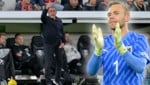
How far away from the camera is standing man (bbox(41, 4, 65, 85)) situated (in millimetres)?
10336

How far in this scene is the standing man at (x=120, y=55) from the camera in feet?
11.1

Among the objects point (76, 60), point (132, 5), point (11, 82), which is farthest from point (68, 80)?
point (132, 5)

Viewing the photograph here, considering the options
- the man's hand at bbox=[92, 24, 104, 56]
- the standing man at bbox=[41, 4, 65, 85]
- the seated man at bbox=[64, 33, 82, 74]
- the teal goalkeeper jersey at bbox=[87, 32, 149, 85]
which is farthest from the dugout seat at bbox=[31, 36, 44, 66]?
the man's hand at bbox=[92, 24, 104, 56]

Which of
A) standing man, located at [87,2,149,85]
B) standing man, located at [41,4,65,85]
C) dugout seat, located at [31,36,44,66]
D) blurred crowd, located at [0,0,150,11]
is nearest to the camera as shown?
standing man, located at [87,2,149,85]

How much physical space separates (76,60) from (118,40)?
859cm

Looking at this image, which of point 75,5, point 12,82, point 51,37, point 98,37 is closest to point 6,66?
point 12,82

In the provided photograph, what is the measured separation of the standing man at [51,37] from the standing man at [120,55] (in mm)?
6798

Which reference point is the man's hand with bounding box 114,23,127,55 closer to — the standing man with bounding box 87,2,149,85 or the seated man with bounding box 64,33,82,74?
the standing man with bounding box 87,2,149,85

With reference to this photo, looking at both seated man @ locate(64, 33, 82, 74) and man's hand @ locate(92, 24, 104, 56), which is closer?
man's hand @ locate(92, 24, 104, 56)

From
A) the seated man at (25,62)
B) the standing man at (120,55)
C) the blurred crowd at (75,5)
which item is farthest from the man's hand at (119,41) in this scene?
the blurred crowd at (75,5)

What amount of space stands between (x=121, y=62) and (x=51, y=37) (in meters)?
7.00

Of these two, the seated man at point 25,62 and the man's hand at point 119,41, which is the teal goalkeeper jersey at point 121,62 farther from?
the seated man at point 25,62

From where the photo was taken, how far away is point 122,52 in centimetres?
329

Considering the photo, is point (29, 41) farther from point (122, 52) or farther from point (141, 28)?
point (122, 52)
